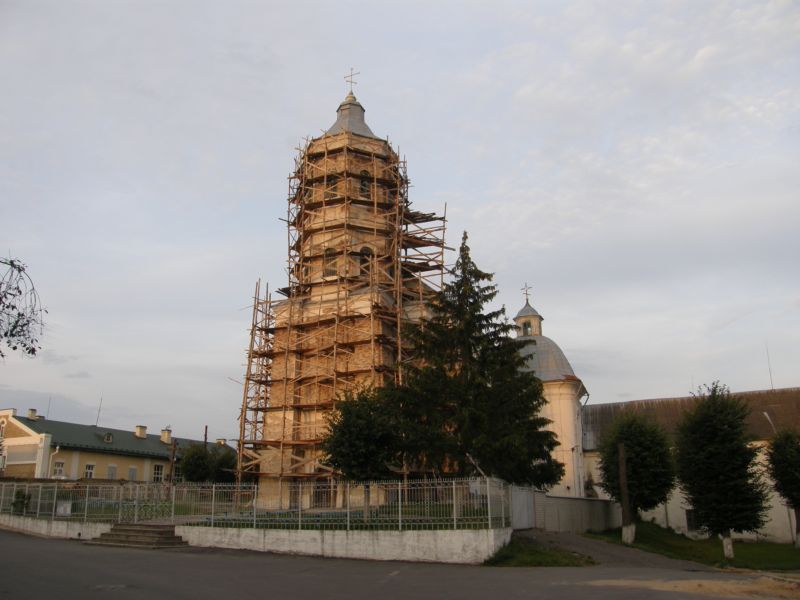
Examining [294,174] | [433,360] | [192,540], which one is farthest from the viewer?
[294,174]

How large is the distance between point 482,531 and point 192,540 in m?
10.1

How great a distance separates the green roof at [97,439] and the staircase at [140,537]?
2855 centimetres

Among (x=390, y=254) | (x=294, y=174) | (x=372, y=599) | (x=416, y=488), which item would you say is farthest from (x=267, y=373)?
(x=372, y=599)

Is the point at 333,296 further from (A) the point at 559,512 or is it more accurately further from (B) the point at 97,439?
(B) the point at 97,439

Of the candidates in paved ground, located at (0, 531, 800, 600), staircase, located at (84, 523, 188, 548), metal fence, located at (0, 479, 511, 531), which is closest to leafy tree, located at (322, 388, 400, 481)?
metal fence, located at (0, 479, 511, 531)

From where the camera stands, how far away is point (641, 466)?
112ft

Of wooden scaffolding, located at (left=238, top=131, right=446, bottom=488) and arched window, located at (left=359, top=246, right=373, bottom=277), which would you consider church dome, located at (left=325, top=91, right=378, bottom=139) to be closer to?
wooden scaffolding, located at (left=238, top=131, right=446, bottom=488)

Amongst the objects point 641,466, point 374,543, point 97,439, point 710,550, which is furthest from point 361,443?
point 97,439

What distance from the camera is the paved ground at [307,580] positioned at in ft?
42.5

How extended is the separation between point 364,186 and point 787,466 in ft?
86.4

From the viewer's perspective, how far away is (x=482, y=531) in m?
17.5

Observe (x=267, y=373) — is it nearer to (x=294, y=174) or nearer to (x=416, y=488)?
(x=294, y=174)

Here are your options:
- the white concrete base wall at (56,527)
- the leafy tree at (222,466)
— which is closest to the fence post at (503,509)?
the white concrete base wall at (56,527)

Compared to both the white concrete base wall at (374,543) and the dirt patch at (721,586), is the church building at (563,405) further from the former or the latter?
the dirt patch at (721,586)
